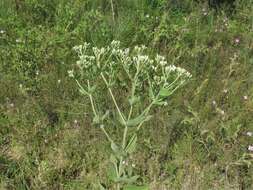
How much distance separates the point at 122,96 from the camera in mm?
3496

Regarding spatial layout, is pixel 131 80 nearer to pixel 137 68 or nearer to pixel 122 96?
pixel 137 68

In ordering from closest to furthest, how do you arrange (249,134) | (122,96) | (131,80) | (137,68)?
(137,68)
(131,80)
(249,134)
(122,96)

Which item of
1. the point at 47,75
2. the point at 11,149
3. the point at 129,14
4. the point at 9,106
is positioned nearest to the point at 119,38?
the point at 129,14

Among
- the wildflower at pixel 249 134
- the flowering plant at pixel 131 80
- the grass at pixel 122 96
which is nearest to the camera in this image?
the flowering plant at pixel 131 80

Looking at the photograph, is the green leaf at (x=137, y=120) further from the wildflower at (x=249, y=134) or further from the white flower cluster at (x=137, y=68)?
the wildflower at (x=249, y=134)

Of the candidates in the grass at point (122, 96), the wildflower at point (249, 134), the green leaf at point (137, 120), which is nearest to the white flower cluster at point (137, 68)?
the green leaf at point (137, 120)

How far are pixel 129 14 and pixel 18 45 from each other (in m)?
1.06

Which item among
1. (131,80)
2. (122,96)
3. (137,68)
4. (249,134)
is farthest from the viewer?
(122,96)

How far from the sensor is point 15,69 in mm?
3727

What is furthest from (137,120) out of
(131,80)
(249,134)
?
(249,134)

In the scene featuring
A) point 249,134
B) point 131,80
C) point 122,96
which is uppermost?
point 131,80

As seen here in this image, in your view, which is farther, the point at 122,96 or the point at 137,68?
the point at 122,96

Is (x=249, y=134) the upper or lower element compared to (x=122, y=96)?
lower

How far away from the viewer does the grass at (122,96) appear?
3.02 meters
